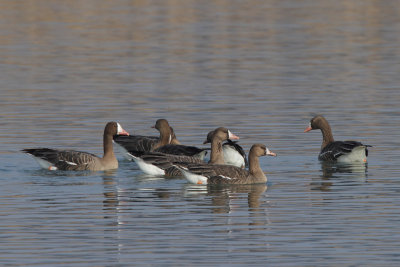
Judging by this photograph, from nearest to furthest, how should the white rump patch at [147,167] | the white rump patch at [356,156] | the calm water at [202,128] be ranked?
the calm water at [202,128]
the white rump patch at [147,167]
the white rump patch at [356,156]

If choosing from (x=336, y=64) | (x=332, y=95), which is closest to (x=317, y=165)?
(x=332, y=95)

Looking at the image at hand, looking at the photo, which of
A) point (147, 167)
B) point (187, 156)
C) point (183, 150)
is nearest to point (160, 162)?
point (147, 167)

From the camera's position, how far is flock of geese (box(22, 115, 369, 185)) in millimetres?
23734

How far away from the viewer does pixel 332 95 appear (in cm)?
3769

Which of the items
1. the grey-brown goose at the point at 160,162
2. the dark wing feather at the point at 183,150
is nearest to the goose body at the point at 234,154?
the dark wing feather at the point at 183,150

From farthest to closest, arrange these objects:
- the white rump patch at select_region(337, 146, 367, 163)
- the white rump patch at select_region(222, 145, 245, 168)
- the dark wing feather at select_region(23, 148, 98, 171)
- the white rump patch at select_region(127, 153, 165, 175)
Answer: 1. the white rump patch at select_region(222, 145, 245, 168)
2. the white rump patch at select_region(337, 146, 367, 163)
3. the dark wing feather at select_region(23, 148, 98, 171)
4. the white rump patch at select_region(127, 153, 165, 175)

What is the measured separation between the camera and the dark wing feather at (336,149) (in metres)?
26.3

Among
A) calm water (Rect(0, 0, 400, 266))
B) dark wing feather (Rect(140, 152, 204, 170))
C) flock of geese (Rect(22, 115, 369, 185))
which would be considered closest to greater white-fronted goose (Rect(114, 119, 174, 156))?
flock of geese (Rect(22, 115, 369, 185))

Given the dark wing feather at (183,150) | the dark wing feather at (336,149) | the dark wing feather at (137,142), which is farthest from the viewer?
the dark wing feather at (137,142)

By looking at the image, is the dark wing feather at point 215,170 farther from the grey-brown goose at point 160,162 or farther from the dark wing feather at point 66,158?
the dark wing feather at point 66,158

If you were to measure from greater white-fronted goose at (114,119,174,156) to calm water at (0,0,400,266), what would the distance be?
652 mm

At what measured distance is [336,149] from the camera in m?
26.5

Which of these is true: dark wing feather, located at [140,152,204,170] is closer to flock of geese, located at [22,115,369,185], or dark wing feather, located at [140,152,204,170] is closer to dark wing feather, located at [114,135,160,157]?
flock of geese, located at [22,115,369,185]

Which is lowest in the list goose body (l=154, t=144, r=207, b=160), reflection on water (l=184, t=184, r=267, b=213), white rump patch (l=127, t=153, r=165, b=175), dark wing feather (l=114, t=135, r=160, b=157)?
reflection on water (l=184, t=184, r=267, b=213)
